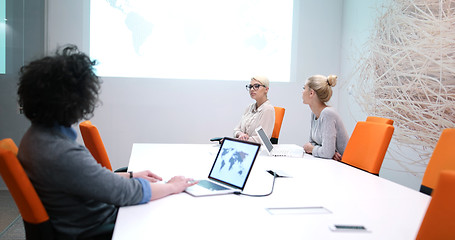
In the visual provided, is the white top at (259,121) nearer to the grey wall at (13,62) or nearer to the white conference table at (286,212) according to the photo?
the white conference table at (286,212)

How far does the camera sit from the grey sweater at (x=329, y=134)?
3.05 metres

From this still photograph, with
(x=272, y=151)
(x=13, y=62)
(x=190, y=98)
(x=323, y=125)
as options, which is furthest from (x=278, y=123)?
(x=13, y=62)

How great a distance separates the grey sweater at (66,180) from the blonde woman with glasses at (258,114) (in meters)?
2.33

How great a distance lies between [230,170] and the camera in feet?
6.30

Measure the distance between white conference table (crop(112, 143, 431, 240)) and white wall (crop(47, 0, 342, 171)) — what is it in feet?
10.4

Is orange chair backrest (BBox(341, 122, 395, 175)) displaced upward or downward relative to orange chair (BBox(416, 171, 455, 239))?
downward

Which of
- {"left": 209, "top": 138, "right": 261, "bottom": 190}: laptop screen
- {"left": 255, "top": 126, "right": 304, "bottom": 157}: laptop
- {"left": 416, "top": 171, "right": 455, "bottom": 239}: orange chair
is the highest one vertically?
{"left": 416, "top": 171, "right": 455, "bottom": 239}: orange chair

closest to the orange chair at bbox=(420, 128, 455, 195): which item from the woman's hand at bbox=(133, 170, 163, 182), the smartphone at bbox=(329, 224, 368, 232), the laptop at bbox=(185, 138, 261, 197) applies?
the smartphone at bbox=(329, 224, 368, 232)

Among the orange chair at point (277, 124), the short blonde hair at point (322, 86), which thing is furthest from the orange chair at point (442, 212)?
the orange chair at point (277, 124)

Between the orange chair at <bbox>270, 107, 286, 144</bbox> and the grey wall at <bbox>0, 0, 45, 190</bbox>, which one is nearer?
the grey wall at <bbox>0, 0, 45, 190</bbox>

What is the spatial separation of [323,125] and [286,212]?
172cm

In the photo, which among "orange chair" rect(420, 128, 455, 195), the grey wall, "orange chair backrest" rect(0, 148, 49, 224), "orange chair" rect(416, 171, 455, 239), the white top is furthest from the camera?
the white top

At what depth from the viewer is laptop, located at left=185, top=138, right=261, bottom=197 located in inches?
70.9

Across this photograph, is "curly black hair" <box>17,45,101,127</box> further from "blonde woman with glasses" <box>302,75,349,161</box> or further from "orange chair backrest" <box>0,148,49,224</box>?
"blonde woman with glasses" <box>302,75,349,161</box>
